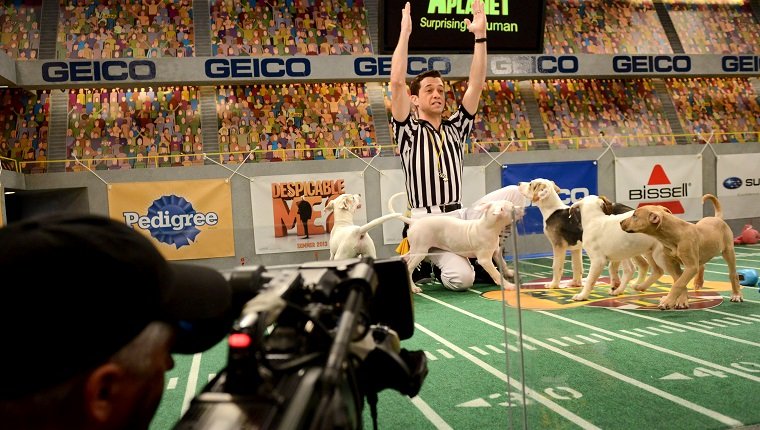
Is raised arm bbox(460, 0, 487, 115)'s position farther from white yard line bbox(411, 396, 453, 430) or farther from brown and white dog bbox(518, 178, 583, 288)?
white yard line bbox(411, 396, 453, 430)

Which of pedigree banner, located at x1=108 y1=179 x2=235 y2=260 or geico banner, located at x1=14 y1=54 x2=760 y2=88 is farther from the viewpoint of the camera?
geico banner, located at x1=14 y1=54 x2=760 y2=88

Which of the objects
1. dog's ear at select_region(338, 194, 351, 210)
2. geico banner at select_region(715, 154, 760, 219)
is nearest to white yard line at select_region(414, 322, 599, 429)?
dog's ear at select_region(338, 194, 351, 210)

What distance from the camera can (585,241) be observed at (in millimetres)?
2102

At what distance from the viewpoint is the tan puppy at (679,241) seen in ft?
6.27

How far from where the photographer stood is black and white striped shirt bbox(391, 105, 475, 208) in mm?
3111

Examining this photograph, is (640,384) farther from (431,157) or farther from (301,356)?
(431,157)

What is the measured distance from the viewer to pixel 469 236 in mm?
2168

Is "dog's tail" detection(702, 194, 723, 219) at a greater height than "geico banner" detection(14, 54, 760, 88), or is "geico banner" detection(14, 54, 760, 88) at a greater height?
"geico banner" detection(14, 54, 760, 88)

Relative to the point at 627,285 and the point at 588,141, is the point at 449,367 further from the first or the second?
the point at 588,141

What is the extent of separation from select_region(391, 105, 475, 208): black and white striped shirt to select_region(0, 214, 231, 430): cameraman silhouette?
2.63 m

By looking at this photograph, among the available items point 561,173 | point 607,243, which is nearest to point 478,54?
point 607,243

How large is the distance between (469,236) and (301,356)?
1566mm

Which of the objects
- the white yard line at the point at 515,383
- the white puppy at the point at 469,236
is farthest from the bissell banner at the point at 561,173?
the white yard line at the point at 515,383

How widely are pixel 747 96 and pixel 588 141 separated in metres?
3.48
